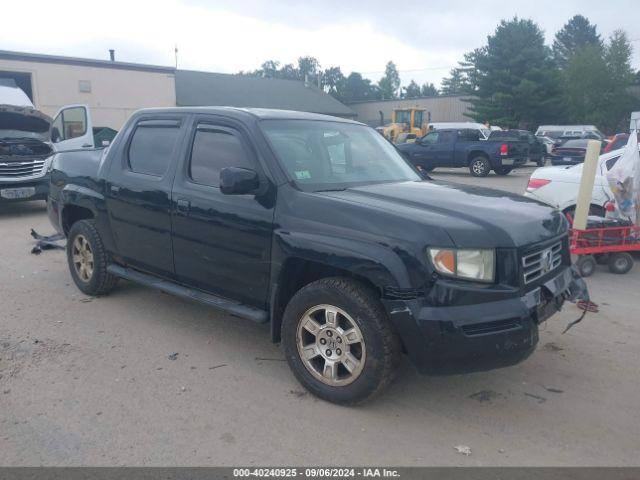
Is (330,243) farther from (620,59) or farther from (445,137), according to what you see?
(620,59)

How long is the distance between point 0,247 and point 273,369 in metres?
5.95

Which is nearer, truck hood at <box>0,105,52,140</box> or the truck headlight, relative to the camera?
the truck headlight

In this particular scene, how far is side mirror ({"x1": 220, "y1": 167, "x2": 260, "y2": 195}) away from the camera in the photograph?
3.87 m

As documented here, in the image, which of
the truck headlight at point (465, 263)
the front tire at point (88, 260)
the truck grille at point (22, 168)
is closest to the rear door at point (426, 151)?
the truck grille at point (22, 168)

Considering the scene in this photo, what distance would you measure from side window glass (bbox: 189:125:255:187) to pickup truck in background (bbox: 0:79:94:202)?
22.2 feet

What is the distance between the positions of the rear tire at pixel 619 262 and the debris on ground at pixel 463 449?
4.95 metres

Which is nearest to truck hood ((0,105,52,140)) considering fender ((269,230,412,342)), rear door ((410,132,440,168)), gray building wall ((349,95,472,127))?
fender ((269,230,412,342))

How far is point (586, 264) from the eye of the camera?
700cm

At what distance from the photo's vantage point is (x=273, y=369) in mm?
4301

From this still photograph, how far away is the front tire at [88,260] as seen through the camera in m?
5.63

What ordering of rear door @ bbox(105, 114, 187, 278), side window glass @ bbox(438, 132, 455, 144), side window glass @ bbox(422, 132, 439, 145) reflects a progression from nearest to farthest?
rear door @ bbox(105, 114, 187, 278) → side window glass @ bbox(438, 132, 455, 144) → side window glass @ bbox(422, 132, 439, 145)

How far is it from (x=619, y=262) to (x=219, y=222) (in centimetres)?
540

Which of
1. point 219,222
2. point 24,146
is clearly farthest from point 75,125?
point 219,222

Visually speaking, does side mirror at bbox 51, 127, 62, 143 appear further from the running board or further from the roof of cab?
the roof of cab
